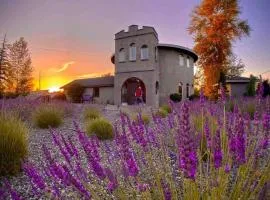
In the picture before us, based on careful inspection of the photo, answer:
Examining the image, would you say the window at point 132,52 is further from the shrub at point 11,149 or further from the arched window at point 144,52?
the shrub at point 11,149

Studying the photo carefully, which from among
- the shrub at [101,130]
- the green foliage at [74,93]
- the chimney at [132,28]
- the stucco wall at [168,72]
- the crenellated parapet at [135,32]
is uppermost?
the chimney at [132,28]

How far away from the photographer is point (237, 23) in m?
24.5

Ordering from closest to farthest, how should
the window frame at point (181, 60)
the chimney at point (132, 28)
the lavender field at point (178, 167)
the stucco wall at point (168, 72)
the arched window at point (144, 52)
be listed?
the lavender field at point (178, 167)
the arched window at point (144, 52)
the chimney at point (132, 28)
the stucco wall at point (168, 72)
the window frame at point (181, 60)

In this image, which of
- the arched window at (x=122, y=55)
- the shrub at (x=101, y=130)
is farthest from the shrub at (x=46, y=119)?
the arched window at (x=122, y=55)

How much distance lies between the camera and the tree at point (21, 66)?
4094 centimetres

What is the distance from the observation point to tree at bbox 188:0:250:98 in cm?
2392

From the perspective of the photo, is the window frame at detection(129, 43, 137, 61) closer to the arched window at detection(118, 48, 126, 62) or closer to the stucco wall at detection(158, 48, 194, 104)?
the arched window at detection(118, 48, 126, 62)

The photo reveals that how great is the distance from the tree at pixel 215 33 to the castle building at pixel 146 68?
2.37 m

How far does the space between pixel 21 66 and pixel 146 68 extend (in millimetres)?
29246

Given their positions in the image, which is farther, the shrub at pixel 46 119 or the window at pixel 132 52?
the window at pixel 132 52

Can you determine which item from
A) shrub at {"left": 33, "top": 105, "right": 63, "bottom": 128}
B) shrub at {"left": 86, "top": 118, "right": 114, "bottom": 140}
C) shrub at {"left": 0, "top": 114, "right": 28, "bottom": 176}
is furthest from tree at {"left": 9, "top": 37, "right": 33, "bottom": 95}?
shrub at {"left": 0, "top": 114, "right": 28, "bottom": 176}

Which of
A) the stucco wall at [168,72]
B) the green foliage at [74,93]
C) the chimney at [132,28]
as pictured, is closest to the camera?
the chimney at [132,28]

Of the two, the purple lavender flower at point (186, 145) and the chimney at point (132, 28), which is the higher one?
the chimney at point (132, 28)

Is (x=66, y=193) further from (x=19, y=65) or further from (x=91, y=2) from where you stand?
(x=19, y=65)
